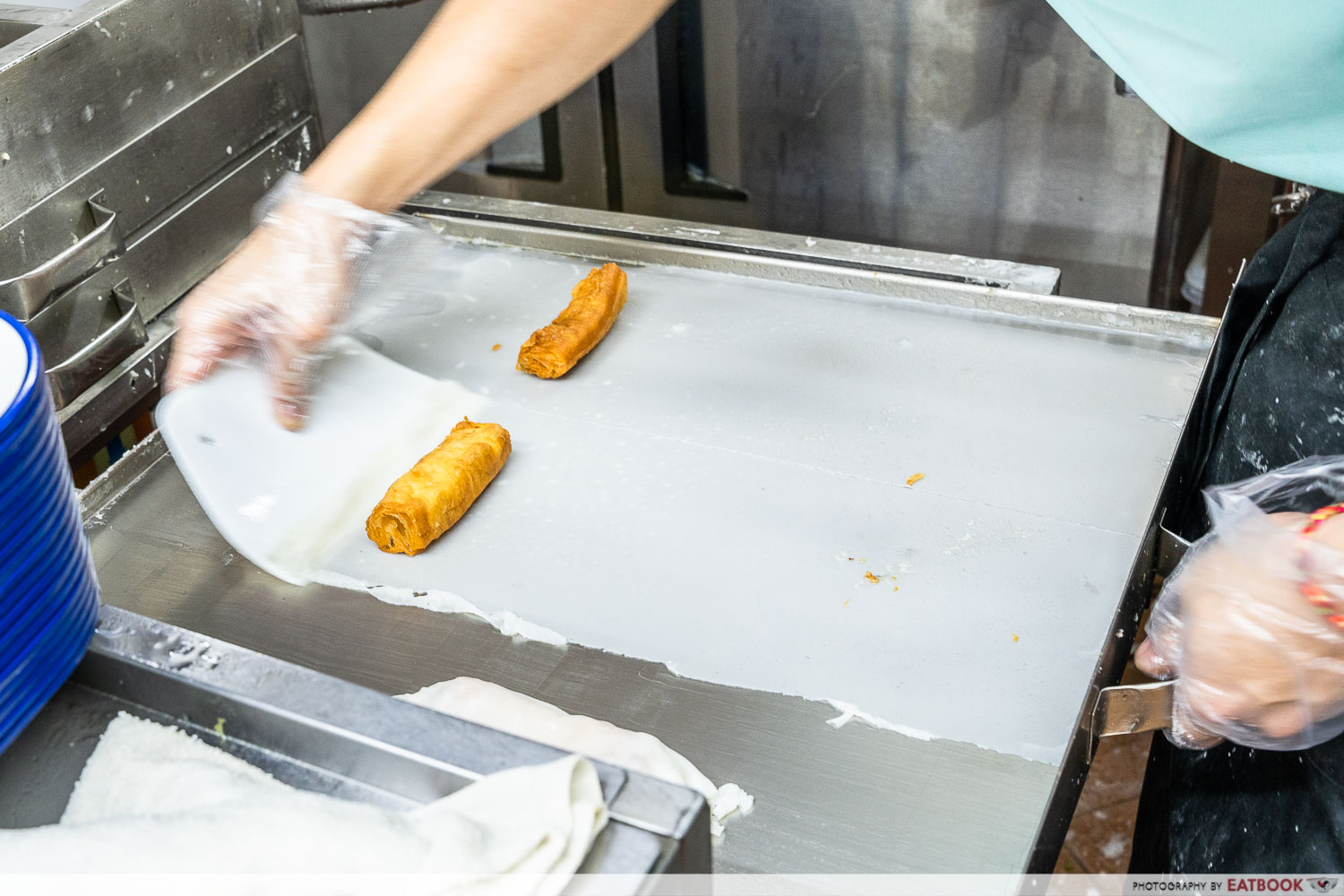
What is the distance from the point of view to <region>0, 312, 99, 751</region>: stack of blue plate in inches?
30.3

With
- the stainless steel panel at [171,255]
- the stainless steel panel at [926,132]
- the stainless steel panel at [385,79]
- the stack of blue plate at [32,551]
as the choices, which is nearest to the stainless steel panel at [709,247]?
the stainless steel panel at [171,255]

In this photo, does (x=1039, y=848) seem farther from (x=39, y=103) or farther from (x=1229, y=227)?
(x=1229, y=227)

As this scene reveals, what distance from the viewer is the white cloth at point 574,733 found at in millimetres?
1171

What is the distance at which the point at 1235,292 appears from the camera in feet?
4.83

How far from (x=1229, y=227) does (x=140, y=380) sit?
234 cm

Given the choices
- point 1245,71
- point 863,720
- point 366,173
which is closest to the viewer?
point 1245,71

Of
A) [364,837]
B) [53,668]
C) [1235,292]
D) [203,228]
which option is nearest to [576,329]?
[203,228]

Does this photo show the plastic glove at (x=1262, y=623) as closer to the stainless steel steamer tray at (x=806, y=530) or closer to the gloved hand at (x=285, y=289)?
the stainless steel steamer tray at (x=806, y=530)

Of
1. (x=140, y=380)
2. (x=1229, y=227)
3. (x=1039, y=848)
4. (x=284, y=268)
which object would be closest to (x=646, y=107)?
(x=1229, y=227)

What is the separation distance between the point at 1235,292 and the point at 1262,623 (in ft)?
1.90

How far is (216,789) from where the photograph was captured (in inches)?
30.6

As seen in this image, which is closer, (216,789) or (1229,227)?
(216,789)

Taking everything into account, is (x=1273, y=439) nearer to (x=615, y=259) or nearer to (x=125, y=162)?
(x=615, y=259)

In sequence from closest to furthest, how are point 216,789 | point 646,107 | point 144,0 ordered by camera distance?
point 216,789, point 144,0, point 646,107
